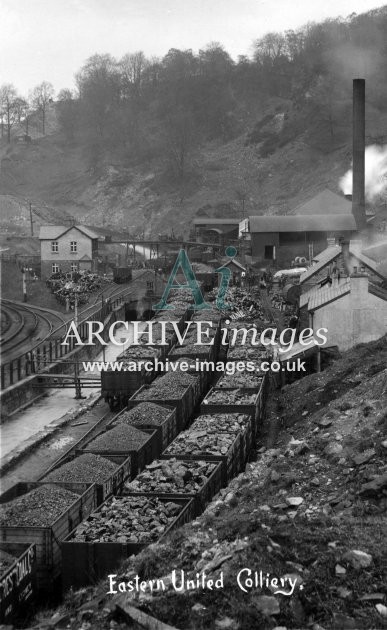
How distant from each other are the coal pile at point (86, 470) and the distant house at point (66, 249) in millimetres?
47623

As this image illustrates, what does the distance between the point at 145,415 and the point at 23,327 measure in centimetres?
2417

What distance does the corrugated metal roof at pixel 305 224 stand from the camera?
2351 inches

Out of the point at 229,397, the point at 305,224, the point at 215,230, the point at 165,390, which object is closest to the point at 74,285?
the point at 305,224

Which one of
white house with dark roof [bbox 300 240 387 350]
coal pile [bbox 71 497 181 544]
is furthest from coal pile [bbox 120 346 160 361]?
coal pile [bbox 71 497 181 544]

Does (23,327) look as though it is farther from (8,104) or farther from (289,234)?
(8,104)

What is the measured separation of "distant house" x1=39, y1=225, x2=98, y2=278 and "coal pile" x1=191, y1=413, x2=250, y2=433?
44352 mm

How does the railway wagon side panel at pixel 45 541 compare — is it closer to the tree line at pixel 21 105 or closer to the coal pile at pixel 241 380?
the coal pile at pixel 241 380

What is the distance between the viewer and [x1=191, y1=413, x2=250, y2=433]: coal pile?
19.2 meters

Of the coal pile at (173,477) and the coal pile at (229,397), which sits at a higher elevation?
the coal pile at (229,397)

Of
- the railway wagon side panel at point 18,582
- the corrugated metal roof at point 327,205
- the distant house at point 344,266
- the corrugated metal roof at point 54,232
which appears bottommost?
the railway wagon side panel at point 18,582

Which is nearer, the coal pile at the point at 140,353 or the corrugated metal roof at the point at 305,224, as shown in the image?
the coal pile at the point at 140,353

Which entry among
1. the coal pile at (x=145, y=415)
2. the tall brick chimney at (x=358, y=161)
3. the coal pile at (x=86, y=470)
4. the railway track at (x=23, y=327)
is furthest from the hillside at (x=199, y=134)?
the coal pile at (x=86, y=470)

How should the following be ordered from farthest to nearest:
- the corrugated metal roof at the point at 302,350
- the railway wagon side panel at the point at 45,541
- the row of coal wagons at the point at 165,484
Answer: the corrugated metal roof at the point at 302,350 → the railway wagon side panel at the point at 45,541 → the row of coal wagons at the point at 165,484

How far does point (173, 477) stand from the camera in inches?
611
